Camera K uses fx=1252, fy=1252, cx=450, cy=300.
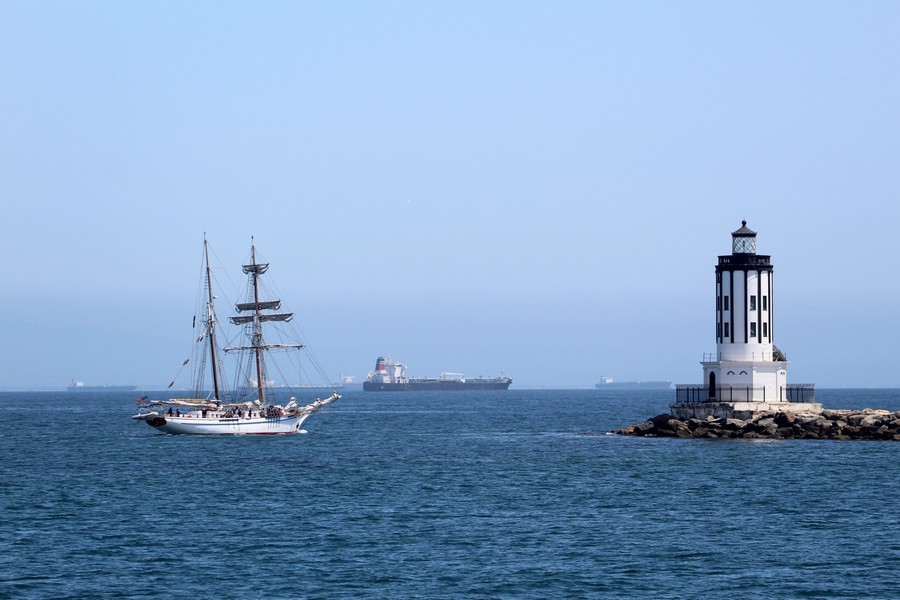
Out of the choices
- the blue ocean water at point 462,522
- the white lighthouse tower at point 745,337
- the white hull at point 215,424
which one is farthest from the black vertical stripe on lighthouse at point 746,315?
the white hull at point 215,424

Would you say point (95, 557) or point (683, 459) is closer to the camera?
point (95, 557)

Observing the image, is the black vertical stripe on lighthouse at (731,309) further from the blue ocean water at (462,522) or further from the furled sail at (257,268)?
the furled sail at (257,268)

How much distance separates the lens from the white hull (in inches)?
3787

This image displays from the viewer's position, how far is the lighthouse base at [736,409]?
7906 centimetres

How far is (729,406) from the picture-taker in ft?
260

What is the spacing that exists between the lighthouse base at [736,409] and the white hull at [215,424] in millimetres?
32431

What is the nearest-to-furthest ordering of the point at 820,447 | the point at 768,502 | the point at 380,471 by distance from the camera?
1. the point at 768,502
2. the point at 380,471
3. the point at 820,447

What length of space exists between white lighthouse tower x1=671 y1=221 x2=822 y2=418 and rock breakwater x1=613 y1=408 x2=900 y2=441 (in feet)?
3.61

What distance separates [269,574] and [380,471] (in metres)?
29.7

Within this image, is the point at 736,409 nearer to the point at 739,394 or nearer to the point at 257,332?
the point at 739,394

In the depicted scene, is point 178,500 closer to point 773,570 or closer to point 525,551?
point 525,551

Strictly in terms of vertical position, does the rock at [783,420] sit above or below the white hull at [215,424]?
above

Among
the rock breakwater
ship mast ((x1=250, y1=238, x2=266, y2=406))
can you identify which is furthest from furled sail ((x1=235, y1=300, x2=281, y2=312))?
the rock breakwater

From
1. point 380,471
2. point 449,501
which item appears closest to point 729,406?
point 380,471
